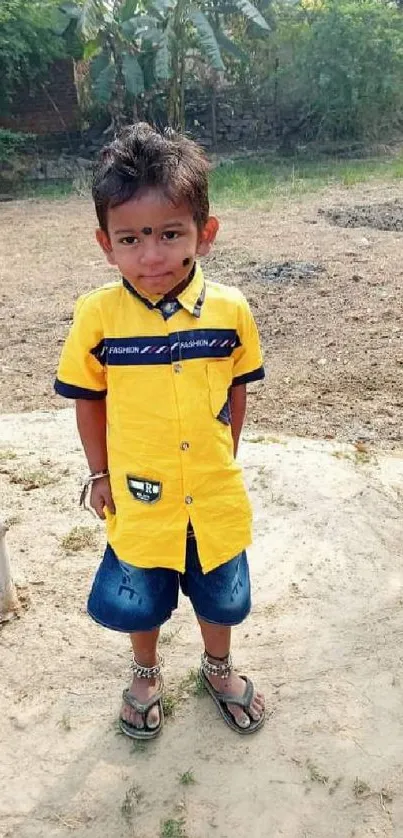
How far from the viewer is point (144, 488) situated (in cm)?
165

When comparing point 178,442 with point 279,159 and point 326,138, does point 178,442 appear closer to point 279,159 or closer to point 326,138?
point 279,159

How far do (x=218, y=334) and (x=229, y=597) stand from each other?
636mm

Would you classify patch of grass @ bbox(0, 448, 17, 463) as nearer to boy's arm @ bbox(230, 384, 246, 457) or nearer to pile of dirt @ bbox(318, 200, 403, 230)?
boy's arm @ bbox(230, 384, 246, 457)

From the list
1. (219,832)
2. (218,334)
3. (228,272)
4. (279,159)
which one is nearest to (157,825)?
(219,832)

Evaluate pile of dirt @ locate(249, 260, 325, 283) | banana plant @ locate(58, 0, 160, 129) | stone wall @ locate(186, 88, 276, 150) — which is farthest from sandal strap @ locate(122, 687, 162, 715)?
stone wall @ locate(186, 88, 276, 150)

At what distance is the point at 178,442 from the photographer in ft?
5.30

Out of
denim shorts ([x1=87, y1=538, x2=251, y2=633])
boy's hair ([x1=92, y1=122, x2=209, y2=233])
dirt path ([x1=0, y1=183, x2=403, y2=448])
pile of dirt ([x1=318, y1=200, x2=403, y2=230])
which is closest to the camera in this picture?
boy's hair ([x1=92, y1=122, x2=209, y2=233])

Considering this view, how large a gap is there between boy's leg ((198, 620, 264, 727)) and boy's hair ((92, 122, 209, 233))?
3.47 feet

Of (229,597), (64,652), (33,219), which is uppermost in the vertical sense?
(229,597)

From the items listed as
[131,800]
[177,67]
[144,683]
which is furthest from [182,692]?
[177,67]

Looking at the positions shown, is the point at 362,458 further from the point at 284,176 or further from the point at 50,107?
the point at 50,107

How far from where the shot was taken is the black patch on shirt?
164cm

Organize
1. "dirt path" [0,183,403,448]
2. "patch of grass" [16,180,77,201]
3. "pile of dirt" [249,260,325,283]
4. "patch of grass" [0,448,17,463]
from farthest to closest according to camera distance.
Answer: "patch of grass" [16,180,77,201]
"pile of dirt" [249,260,325,283]
"dirt path" [0,183,403,448]
"patch of grass" [0,448,17,463]

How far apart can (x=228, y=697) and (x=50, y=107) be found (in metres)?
15.3
